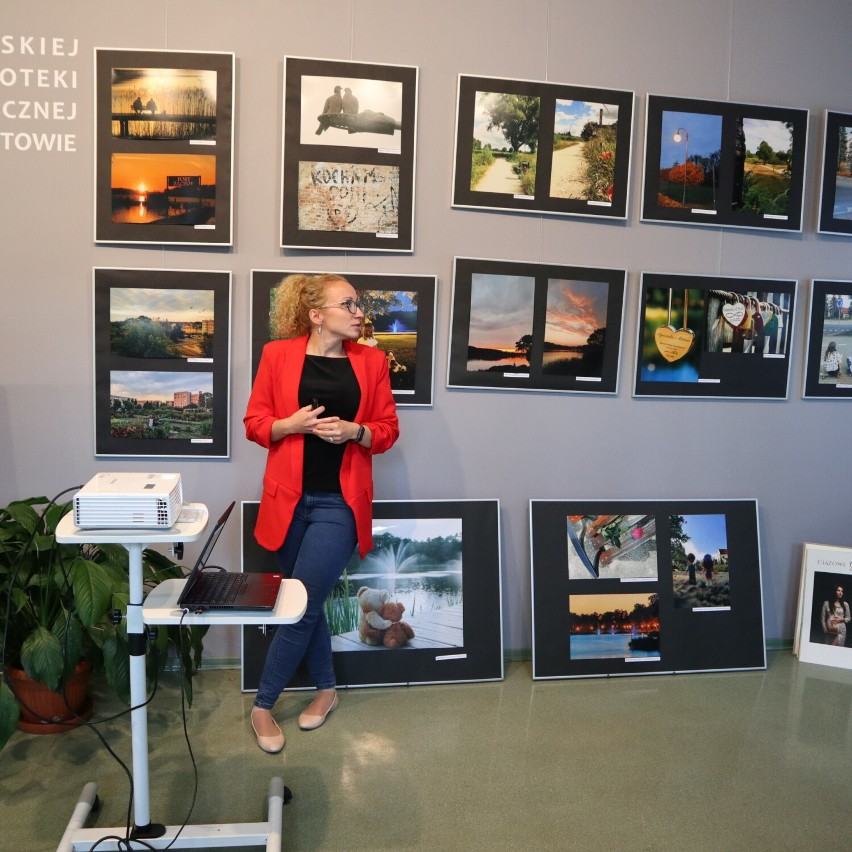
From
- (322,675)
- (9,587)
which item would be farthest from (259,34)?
(322,675)

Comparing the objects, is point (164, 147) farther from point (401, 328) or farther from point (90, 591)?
point (90, 591)

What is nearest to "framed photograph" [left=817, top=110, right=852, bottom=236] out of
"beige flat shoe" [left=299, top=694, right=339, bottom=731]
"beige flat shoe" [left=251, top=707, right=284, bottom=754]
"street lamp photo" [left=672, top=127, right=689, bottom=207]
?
"street lamp photo" [left=672, top=127, right=689, bottom=207]

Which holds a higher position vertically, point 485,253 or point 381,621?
point 485,253

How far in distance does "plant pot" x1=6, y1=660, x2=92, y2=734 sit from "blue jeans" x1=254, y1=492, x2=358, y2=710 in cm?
66

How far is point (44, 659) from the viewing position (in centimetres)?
260

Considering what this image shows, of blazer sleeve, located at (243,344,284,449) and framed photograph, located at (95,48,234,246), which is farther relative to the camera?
framed photograph, located at (95,48,234,246)

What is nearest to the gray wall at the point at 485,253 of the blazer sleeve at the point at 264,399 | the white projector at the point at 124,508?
the blazer sleeve at the point at 264,399

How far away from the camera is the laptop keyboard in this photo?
1942 mm

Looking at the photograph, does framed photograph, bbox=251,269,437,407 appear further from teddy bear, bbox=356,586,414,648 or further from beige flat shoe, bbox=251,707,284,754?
beige flat shoe, bbox=251,707,284,754

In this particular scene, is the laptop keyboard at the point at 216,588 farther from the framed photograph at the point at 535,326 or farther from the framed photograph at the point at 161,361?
the framed photograph at the point at 535,326

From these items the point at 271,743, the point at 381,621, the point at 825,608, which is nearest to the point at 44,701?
the point at 271,743

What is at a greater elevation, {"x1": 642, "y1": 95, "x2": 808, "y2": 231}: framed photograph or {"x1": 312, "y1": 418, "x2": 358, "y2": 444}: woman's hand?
{"x1": 642, "y1": 95, "x2": 808, "y2": 231}: framed photograph

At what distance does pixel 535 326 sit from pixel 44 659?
90.8 inches

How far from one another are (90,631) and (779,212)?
339cm
